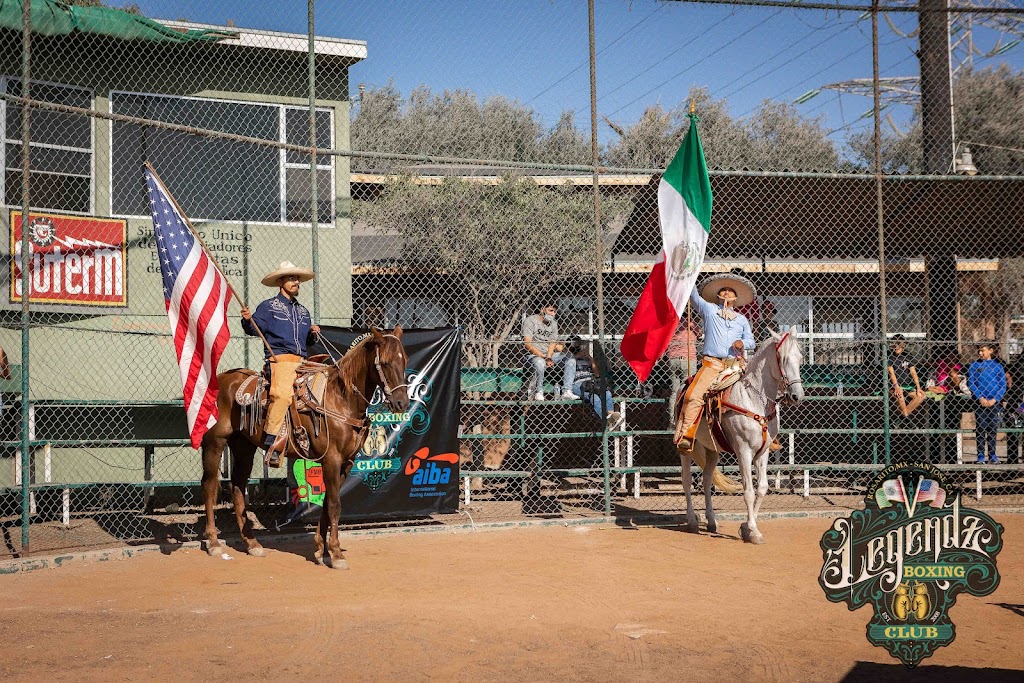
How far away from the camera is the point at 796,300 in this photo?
22.0 meters

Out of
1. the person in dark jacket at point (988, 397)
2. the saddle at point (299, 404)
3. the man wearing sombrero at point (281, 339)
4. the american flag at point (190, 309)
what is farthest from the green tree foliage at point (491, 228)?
the american flag at point (190, 309)

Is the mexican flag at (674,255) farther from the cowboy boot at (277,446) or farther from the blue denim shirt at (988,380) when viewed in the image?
the blue denim shirt at (988,380)

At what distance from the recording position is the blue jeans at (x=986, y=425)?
14.4m

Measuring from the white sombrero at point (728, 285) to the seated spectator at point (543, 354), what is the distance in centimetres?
218

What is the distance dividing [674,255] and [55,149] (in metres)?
8.83

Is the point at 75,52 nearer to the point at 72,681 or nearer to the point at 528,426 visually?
the point at 528,426

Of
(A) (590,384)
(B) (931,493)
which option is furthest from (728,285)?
(B) (931,493)

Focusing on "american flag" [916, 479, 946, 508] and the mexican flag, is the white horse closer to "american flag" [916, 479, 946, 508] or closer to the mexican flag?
the mexican flag

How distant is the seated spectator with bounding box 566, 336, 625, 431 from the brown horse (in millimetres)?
3472

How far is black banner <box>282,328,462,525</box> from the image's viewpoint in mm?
11453

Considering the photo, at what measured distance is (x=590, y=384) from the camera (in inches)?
546

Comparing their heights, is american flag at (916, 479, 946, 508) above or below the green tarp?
below

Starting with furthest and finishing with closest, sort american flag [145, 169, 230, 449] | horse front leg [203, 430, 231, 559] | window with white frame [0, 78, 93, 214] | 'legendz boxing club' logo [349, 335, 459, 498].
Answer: window with white frame [0, 78, 93, 214], 'legendz boxing club' logo [349, 335, 459, 498], horse front leg [203, 430, 231, 559], american flag [145, 169, 230, 449]

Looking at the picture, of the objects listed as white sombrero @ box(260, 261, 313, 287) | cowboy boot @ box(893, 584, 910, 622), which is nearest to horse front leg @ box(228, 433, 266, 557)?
white sombrero @ box(260, 261, 313, 287)
